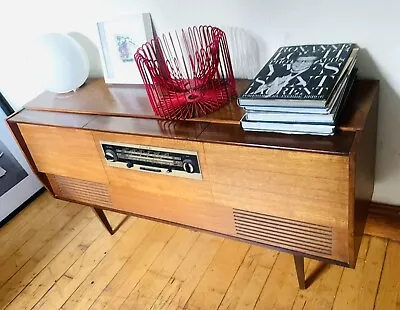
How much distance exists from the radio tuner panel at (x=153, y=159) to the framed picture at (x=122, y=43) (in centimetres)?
32

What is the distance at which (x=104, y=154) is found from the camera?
1.29m

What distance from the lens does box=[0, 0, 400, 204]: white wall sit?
1.11m

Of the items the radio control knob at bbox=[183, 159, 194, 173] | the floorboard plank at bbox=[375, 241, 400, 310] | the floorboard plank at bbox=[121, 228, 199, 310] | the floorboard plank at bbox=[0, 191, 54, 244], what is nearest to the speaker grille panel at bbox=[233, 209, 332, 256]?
the radio control knob at bbox=[183, 159, 194, 173]

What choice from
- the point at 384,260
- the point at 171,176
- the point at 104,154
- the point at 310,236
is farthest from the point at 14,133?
the point at 384,260

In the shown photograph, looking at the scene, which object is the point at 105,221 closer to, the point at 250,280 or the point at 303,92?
the point at 250,280

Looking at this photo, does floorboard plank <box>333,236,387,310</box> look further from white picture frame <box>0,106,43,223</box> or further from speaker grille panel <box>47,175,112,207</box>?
white picture frame <box>0,106,43,223</box>

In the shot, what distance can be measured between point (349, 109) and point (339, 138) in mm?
132

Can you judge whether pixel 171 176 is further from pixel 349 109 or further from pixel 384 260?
pixel 384 260

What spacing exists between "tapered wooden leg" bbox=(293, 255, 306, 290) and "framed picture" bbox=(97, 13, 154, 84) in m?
0.75

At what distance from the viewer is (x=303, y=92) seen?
3.23ft

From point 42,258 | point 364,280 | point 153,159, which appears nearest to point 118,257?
point 42,258

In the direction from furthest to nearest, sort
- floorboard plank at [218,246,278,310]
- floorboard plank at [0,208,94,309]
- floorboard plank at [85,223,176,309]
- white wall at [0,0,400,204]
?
floorboard plank at [0,208,94,309] → floorboard plank at [85,223,176,309] → floorboard plank at [218,246,278,310] → white wall at [0,0,400,204]

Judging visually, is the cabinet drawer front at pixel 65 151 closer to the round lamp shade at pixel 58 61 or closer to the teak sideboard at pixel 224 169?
the teak sideboard at pixel 224 169

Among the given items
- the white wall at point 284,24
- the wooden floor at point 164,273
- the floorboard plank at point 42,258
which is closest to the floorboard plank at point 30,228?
the wooden floor at point 164,273
